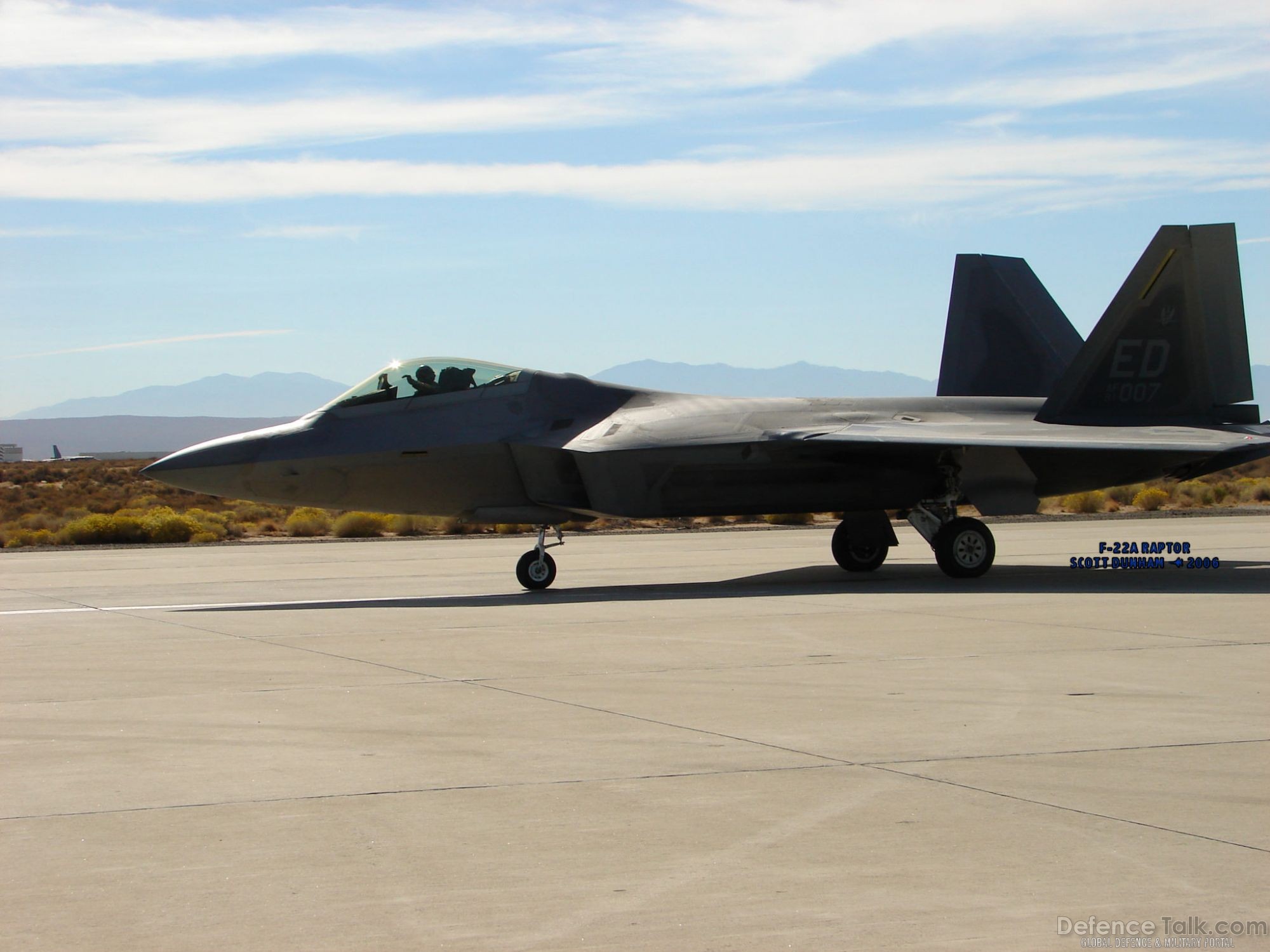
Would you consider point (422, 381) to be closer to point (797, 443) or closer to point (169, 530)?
point (797, 443)

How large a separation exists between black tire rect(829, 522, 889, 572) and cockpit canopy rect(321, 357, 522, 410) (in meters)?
5.18

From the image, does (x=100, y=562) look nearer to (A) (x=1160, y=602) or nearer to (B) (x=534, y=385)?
(B) (x=534, y=385)

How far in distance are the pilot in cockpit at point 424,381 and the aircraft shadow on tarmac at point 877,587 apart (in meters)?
2.54

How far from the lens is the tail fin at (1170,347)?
1766 centimetres

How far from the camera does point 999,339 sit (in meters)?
21.2

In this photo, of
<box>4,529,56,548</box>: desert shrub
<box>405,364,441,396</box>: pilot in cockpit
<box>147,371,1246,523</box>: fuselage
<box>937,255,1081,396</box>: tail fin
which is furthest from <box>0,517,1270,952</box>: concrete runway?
<box>4,529,56,548</box>: desert shrub

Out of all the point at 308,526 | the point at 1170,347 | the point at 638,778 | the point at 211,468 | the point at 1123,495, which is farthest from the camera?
the point at 1123,495

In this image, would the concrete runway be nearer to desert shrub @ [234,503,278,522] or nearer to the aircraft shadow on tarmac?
the aircraft shadow on tarmac

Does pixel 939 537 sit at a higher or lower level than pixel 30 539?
lower

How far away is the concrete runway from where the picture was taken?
4.33m

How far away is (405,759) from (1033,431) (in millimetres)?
12153

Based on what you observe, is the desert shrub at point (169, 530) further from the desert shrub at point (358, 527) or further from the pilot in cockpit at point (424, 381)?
the pilot in cockpit at point (424, 381)

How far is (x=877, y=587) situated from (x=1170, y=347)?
5.37 meters

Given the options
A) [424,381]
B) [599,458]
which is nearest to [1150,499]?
[599,458]
